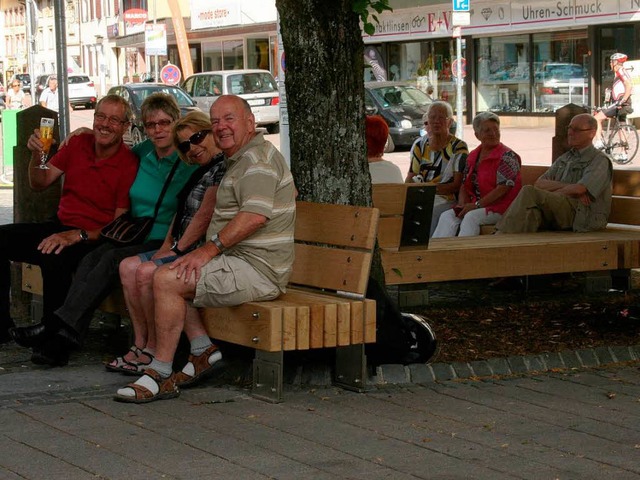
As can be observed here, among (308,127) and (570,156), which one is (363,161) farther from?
(570,156)

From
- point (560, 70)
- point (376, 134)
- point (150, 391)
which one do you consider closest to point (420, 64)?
point (560, 70)

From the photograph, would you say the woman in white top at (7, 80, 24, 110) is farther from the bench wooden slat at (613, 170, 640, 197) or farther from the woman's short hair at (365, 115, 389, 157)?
the bench wooden slat at (613, 170, 640, 197)

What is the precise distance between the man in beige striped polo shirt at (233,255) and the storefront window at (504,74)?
29.5 m

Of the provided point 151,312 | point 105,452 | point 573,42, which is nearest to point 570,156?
point 151,312

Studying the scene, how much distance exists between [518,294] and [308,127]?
8.84 ft

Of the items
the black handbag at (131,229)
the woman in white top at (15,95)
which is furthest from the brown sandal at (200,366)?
the woman in white top at (15,95)

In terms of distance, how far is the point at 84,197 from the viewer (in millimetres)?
7691

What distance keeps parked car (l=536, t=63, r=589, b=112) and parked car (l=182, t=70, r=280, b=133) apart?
7.36 meters

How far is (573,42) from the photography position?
1310 inches

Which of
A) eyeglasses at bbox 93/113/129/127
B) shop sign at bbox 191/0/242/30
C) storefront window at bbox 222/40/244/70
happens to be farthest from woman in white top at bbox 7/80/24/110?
eyeglasses at bbox 93/113/129/127

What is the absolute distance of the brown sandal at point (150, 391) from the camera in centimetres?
607

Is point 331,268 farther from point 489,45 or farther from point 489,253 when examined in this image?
point 489,45

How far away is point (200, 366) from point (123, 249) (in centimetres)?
102

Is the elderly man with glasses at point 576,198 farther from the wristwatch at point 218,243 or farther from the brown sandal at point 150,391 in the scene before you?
the brown sandal at point 150,391
